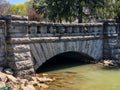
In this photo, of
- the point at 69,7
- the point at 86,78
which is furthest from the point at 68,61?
the point at 69,7

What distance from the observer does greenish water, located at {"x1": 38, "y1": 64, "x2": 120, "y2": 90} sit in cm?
1141

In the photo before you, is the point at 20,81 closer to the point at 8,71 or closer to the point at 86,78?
the point at 8,71

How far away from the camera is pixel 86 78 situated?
12.9 metres

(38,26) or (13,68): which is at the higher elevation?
(38,26)

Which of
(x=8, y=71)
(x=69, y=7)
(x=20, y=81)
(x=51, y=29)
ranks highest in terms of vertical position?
(x=69, y=7)

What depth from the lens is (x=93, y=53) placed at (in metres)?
16.5

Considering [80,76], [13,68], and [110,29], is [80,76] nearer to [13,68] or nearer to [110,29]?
[13,68]

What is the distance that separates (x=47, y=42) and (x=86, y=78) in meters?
2.31

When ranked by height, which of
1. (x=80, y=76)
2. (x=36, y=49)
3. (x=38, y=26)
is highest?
(x=38, y=26)

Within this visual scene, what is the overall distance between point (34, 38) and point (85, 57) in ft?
16.0

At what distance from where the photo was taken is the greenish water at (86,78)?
11414 millimetres

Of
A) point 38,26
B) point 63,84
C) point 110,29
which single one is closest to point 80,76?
point 63,84

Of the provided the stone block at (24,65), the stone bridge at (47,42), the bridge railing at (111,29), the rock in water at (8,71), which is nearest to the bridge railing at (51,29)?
the stone bridge at (47,42)

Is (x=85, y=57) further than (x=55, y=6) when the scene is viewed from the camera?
No
